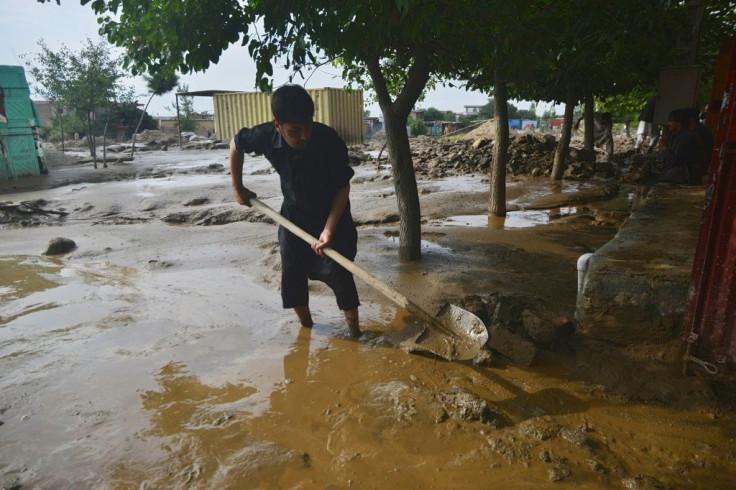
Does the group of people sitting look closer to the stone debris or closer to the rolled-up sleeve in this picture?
the rolled-up sleeve

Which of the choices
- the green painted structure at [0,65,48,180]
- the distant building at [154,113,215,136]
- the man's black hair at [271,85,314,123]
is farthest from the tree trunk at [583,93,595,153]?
the distant building at [154,113,215,136]

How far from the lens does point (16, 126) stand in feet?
44.4

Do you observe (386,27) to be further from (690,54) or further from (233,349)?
(690,54)

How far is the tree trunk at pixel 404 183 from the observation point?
4543 millimetres

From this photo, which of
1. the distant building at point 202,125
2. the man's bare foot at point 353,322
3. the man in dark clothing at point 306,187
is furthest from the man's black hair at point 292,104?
the distant building at point 202,125

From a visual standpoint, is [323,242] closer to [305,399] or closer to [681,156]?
[305,399]

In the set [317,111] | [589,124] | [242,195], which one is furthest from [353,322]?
[589,124]

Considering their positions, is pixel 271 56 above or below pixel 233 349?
above

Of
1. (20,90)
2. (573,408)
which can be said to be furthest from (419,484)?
(20,90)

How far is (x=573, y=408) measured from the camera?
2266mm

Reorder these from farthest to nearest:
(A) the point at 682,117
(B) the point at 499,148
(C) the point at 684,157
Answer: (B) the point at 499,148 → (A) the point at 682,117 → (C) the point at 684,157

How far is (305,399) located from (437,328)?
87 cm

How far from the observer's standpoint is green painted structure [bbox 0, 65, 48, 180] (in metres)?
13.3

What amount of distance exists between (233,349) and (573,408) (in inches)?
80.8
